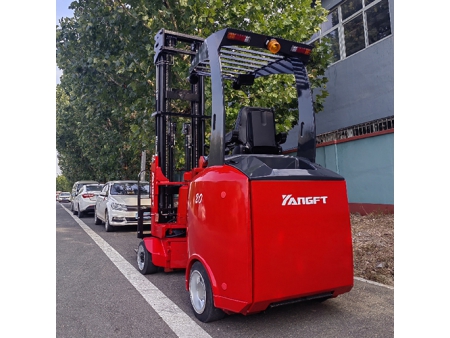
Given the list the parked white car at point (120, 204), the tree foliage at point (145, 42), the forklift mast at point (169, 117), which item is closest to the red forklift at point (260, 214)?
the forklift mast at point (169, 117)

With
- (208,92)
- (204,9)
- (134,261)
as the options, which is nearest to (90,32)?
(204,9)

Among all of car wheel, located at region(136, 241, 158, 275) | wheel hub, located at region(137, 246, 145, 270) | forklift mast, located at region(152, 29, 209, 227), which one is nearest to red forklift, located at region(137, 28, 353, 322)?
forklift mast, located at region(152, 29, 209, 227)

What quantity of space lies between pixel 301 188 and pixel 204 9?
25.5ft

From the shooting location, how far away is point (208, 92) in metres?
8.71

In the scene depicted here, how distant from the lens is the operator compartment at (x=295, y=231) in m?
3.55

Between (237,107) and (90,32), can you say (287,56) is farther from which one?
(90,32)

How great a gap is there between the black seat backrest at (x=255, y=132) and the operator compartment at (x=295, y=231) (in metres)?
0.42

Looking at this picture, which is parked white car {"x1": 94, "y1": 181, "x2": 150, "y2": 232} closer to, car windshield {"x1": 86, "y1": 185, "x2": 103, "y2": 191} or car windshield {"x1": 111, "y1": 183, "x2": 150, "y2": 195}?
car windshield {"x1": 111, "y1": 183, "x2": 150, "y2": 195}

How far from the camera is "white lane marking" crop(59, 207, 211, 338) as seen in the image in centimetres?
386

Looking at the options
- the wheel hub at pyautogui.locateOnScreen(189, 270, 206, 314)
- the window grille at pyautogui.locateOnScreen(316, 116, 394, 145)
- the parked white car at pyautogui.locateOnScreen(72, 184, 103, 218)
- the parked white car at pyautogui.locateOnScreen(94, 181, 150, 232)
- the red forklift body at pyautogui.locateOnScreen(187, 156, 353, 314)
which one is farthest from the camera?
the parked white car at pyautogui.locateOnScreen(72, 184, 103, 218)

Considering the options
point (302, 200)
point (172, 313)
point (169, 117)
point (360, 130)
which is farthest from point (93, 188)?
point (302, 200)

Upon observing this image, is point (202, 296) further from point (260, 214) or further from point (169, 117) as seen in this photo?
point (169, 117)

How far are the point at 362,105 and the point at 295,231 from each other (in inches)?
357

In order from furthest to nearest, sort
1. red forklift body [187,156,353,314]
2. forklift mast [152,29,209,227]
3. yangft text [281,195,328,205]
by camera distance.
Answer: forklift mast [152,29,209,227], yangft text [281,195,328,205], red forklift body [187,156,353,314]
